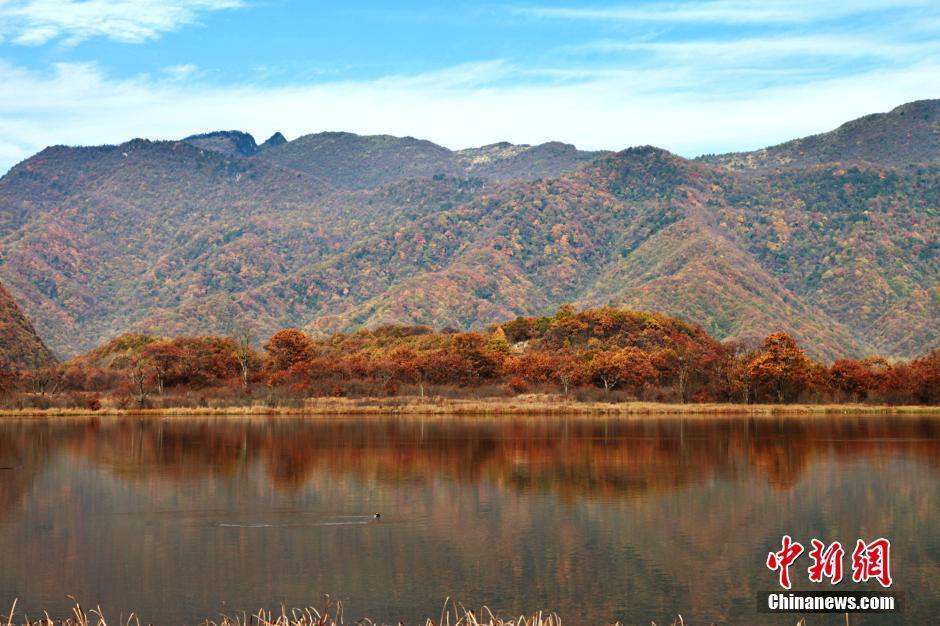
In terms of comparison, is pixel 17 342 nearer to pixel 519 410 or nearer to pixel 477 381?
pixel 477 381

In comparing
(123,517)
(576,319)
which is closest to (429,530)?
(123,517)

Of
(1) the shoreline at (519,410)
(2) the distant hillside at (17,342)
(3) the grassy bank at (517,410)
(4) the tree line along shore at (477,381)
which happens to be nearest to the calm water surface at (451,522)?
(1) the shoreline at (519,410)

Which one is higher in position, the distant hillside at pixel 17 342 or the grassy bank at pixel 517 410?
the distant hillside at pixel 17 342

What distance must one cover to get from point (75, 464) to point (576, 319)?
9812 cm

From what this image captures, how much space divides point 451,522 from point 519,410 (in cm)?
6288

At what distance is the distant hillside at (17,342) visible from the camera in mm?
146538

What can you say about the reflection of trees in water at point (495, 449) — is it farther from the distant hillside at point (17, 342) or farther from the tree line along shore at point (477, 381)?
the distant hillside at point (17, 342)

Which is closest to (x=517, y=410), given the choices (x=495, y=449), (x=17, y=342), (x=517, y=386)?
(x=517, y=386)

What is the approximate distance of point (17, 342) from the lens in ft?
492

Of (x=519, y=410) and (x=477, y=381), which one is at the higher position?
(x=477, y=381)

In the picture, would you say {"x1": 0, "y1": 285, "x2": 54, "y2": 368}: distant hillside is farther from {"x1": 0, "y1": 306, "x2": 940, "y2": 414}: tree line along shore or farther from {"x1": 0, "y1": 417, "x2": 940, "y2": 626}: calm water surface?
{"x1": 0, "y1": 417, "x2": 940, "y2": 626}: calm water surface

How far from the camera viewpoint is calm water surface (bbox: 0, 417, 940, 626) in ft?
80.5

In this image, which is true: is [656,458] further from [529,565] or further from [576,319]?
[576,319]

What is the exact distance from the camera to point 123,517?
3522 cm
